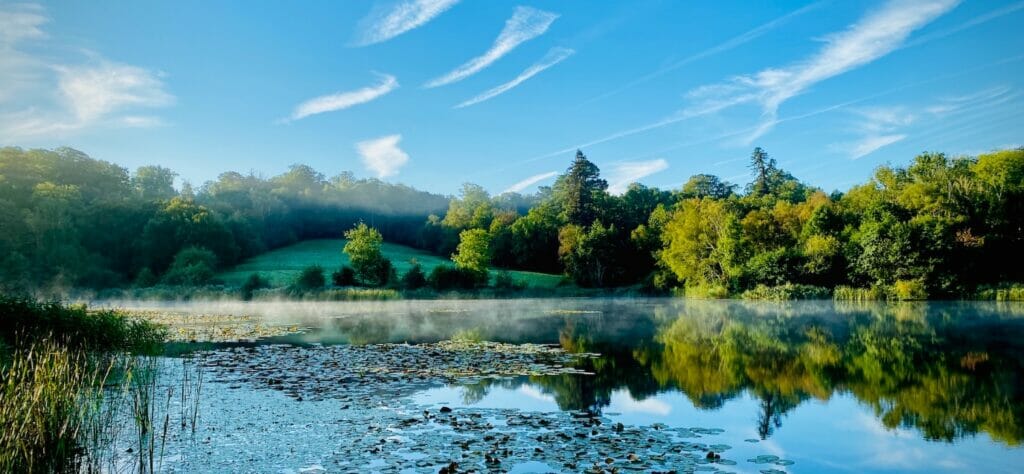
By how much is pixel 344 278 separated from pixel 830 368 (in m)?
53.0

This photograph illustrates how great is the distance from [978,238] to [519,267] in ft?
A: 188

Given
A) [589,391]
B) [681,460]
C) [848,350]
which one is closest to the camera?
[681,460]

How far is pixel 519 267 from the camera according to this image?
306ft

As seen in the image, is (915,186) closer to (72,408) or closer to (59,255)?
(72,408)

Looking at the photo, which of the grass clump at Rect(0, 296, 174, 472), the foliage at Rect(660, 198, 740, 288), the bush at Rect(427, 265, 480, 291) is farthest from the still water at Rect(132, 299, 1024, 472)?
the foliage at Rect(660, 198, 740, 288)

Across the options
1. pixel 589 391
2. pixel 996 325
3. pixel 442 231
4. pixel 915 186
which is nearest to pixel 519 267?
pixel 442 231

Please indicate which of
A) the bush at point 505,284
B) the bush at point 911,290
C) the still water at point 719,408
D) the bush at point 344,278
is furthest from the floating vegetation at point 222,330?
the bush at point 911,290

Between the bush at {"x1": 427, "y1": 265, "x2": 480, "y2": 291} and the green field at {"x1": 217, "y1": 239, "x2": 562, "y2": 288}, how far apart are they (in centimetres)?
811

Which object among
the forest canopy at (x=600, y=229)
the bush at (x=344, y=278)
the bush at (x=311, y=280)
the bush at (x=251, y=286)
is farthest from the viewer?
the bush at (x=344, y=278)

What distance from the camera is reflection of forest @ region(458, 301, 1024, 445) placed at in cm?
1123

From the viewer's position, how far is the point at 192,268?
64.2 m

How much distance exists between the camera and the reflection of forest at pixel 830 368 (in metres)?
11.2

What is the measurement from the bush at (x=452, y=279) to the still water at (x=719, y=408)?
41390 mm

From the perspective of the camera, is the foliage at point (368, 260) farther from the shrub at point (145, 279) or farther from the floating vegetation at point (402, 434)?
the floating vegetation at point (402, 434)
